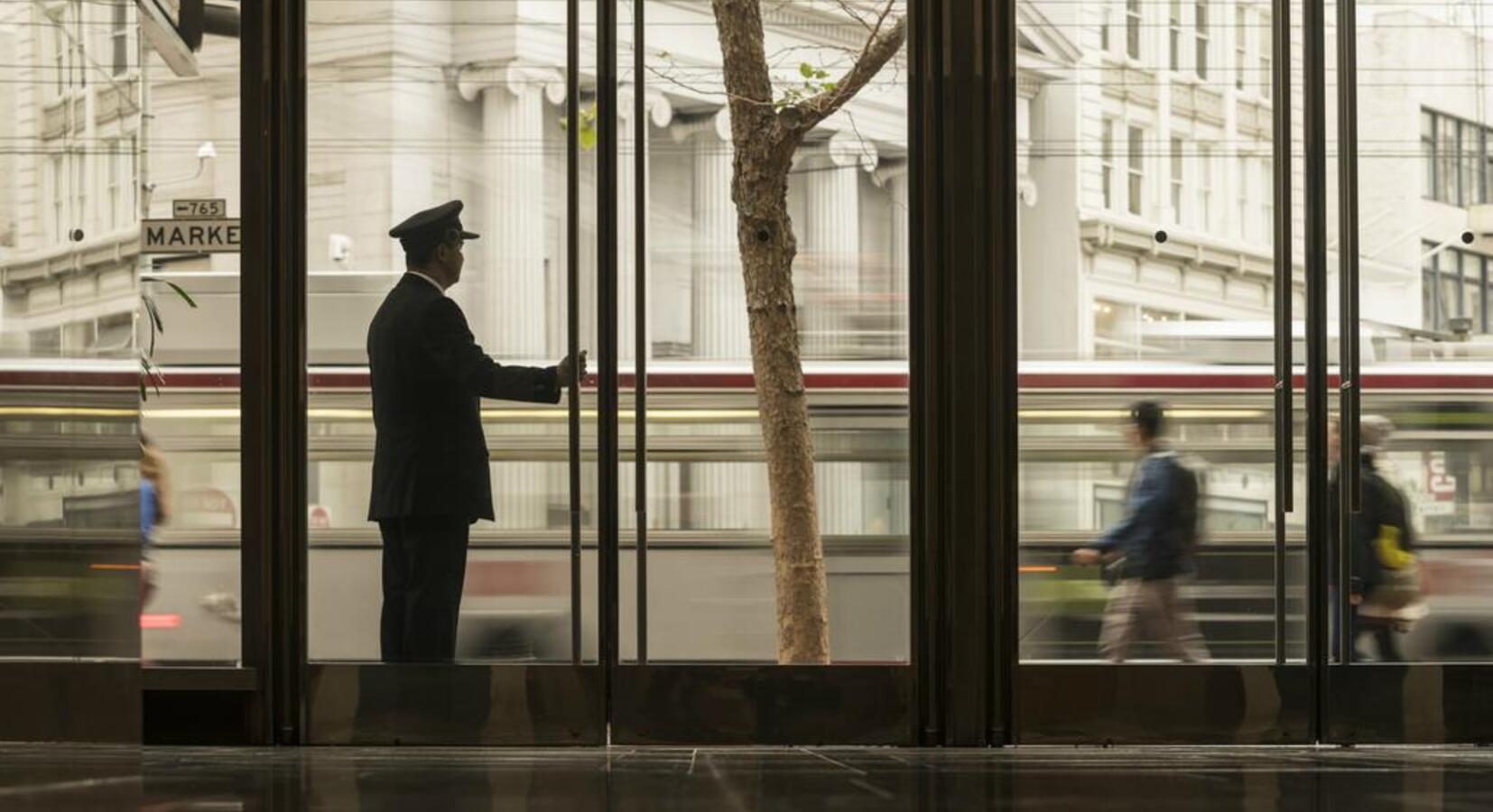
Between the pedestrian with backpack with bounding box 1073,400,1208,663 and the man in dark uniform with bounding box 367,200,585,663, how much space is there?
2074 mm

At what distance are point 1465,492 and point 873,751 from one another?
7.97ft

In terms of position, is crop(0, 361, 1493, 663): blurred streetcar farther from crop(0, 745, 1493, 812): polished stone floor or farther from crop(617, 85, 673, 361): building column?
crop(0, 745, 1493, 812): polished stone floor

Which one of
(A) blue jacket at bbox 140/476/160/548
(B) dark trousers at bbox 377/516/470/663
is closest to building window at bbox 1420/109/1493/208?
(B) dark trousers at bbox 377/516/470/663

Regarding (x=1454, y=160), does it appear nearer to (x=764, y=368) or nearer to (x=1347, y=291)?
(x=1347, y=291)

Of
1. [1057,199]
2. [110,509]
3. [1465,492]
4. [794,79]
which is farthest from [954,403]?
[110,509]

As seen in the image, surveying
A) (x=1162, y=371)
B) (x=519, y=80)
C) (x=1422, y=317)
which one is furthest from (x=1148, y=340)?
(x=519, y=80)

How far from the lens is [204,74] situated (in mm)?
6816

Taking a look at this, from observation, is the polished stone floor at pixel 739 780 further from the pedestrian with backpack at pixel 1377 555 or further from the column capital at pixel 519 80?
the column capital at pixel 519 80

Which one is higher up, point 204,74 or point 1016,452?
point 204,74

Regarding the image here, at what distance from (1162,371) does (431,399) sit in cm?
271

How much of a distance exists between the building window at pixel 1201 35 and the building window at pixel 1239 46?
11 cm

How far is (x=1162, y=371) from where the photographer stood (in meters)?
6.89

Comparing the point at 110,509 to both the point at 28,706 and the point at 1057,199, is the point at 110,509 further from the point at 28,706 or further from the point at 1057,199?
the point at 1057,199

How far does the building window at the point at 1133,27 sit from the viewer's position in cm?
689
